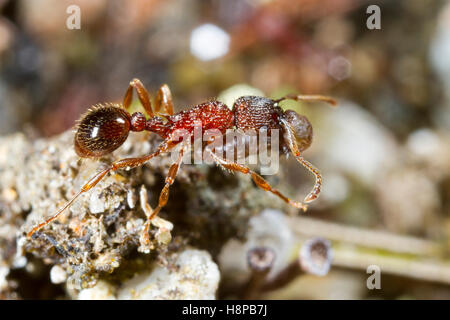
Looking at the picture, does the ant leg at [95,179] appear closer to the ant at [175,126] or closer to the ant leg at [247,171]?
the ant at [175,126]

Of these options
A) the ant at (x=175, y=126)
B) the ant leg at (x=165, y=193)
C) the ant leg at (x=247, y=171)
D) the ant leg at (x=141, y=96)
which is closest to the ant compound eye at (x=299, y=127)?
the ant at (x=175, y=126)

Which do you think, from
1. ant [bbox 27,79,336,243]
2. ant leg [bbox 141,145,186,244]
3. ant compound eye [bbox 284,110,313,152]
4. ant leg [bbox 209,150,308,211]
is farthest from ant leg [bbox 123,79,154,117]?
ant compound eye [bbox 284,110,313,152]

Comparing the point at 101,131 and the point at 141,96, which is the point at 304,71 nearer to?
the point at 141,96

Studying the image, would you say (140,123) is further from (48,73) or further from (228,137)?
(48,73)

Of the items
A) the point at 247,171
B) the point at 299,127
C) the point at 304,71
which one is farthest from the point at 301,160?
the point at 304,71

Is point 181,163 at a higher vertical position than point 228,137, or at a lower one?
lower

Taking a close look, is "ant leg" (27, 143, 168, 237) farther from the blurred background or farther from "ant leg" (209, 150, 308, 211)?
the blurred background
